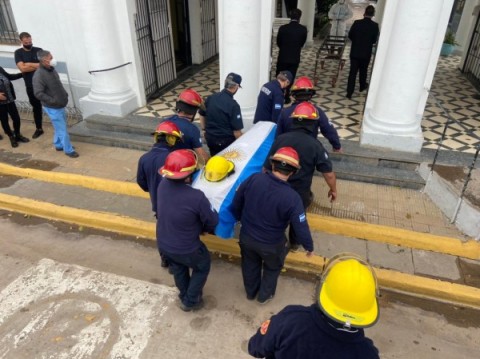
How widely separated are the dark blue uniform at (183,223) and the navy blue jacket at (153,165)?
0.45m

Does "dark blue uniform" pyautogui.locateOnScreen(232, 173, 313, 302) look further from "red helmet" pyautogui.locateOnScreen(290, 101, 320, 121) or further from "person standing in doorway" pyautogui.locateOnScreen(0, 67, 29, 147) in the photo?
"person standing in doorway" pyautogui.locateOnScreen(0, 67, 29, 147)

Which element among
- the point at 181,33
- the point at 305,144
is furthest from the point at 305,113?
the point at 181,33

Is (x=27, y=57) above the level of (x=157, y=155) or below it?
above

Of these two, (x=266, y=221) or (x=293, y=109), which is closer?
(x=266, y=221)

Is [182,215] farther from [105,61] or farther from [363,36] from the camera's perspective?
[363,36]

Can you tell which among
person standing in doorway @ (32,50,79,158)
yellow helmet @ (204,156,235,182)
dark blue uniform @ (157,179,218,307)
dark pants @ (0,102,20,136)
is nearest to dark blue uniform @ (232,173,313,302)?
dark blue uniform @ (157,179,218,307)

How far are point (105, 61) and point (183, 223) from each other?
505cm

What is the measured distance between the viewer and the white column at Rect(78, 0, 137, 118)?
258 inches

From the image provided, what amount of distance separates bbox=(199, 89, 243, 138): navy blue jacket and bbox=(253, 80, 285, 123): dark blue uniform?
52 cm

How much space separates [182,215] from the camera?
3.05m

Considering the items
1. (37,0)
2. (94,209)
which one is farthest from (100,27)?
(94,209)

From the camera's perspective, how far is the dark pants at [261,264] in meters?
3.36

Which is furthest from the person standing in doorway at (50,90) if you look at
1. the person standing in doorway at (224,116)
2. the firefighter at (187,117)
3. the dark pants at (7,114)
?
the firefighter at (187,117)

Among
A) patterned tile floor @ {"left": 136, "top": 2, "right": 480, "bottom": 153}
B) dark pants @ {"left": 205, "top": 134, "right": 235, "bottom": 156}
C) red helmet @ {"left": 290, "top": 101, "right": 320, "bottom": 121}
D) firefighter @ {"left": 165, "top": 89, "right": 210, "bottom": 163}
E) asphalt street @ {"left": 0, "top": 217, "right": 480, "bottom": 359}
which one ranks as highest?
red helmet @ {"left": 290, "top": 101, "right": 320, "bottom": 121}
